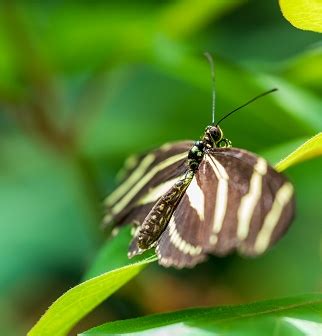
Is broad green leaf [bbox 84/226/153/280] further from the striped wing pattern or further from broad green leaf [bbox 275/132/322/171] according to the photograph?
broad green leaf [bbox 275/132/322/171]

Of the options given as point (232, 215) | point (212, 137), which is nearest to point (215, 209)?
point (232, 215)

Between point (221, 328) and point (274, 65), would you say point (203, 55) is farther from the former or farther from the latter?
point (221, 328)

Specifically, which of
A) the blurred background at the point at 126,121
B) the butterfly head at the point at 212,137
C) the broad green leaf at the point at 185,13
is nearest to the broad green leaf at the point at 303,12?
the butterfly head at the point at 212,137

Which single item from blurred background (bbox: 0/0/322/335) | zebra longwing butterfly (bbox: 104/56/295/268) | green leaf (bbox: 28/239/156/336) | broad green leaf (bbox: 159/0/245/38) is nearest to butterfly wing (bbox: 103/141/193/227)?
zebra longwing butterfly (bbox: 104/56/295/268)

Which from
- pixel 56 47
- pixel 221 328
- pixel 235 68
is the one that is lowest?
pixel 56 47

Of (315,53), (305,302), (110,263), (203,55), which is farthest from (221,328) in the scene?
(203,55)

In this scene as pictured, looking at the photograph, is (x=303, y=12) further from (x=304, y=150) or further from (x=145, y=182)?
(x=145, y=182)
